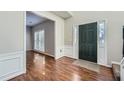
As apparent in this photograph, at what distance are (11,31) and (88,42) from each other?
331 cm

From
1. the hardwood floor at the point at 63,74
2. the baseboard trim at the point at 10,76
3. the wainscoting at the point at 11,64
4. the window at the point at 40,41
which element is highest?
the window at the point at 40,41

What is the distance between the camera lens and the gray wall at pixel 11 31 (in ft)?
7.46

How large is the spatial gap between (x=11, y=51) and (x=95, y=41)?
130 inches

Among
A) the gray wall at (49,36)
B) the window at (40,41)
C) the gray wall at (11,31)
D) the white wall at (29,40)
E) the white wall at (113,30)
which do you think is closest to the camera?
the gray wall at (11,31)

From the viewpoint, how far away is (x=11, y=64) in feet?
8.20

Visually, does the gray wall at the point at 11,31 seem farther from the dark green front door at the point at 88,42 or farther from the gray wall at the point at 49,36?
the dark green front door at the point at 88,42

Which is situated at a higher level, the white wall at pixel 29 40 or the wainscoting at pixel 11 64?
the white wall at pixel 29 40

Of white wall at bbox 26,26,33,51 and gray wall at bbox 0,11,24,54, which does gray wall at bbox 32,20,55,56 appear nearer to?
gray wall at bbox 0,11,24,54

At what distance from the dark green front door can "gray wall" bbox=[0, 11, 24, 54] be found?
2.97 m

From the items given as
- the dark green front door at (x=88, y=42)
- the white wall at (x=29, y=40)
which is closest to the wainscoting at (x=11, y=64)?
the dark green front door at (x=88, y=42)

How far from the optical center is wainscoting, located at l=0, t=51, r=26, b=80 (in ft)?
7.57

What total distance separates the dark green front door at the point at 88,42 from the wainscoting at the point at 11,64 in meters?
2.97
